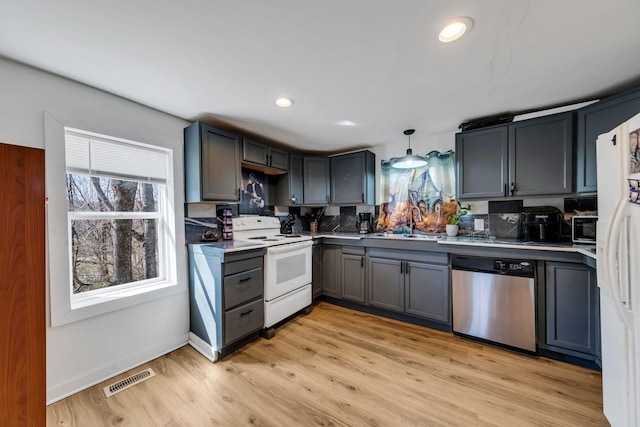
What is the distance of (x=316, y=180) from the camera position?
3469 millimetres

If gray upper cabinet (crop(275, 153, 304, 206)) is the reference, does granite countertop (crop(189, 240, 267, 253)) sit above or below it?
below

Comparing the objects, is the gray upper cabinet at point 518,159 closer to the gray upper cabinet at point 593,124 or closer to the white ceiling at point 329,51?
the gray upper cabinet at point 593,124

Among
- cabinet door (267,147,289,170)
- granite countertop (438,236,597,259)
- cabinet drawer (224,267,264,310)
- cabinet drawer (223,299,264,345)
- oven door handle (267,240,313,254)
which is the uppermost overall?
cabinet door (267,147,289,170)

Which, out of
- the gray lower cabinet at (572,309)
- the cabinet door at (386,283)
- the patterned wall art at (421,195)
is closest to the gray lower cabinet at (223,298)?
the cabinet door at (386,283)

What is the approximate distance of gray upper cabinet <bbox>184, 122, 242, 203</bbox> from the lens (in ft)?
7.28

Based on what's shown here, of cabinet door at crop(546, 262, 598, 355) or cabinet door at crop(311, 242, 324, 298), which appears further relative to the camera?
cabinet door at crop(311, 242, 324, 298)

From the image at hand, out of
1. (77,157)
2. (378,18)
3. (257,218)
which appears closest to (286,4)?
(378,18)

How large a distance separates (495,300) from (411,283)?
747 millimetres

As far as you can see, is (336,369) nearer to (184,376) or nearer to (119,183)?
(184,376)

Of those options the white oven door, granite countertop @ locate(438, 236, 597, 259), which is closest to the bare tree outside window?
the white oven door

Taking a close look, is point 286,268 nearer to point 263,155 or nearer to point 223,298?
point 223,298

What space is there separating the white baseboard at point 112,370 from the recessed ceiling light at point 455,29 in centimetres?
312

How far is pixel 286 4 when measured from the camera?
1073 mm

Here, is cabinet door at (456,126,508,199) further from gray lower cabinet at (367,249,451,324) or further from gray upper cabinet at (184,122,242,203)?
gray upper cabinet at (184,122,242,203)
